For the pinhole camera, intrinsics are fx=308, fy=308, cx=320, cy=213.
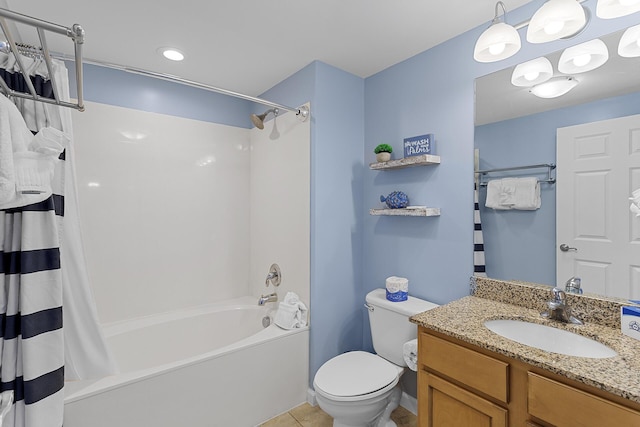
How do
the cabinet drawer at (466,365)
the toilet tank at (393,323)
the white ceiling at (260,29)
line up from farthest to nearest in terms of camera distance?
the toilet tank at (393,323)
the white ceiling at (260,29)
the cabinet drawer at (466,365)

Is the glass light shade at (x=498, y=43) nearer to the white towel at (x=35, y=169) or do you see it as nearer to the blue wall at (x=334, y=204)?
the blue wall at (x=334, y=204)

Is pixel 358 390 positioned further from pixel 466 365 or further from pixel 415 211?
pixel 415 211

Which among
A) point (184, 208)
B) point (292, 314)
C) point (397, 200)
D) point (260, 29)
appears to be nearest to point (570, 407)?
point (397, 200)

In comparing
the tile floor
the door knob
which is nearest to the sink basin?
the door knob

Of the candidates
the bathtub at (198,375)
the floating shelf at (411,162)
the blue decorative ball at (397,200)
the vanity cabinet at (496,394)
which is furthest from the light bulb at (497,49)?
the bathtub at (198,375)

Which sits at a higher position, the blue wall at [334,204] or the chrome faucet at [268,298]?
the blue wall at [334,204]

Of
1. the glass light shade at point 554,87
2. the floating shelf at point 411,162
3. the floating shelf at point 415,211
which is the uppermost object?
the glass light shade at point 554,87

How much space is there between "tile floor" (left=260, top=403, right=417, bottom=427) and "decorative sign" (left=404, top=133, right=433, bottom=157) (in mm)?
1671

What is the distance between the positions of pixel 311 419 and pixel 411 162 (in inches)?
68.2

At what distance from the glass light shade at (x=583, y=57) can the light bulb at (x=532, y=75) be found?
0.09 metres

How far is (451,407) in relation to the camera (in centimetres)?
124

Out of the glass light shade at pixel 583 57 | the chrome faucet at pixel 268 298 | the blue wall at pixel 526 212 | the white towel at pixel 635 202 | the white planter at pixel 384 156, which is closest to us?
the white towel at pixel 635 202

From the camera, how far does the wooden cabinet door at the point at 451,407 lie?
3.70 feet

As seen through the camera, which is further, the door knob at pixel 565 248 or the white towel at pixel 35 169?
the door knob at pixel 565 248
